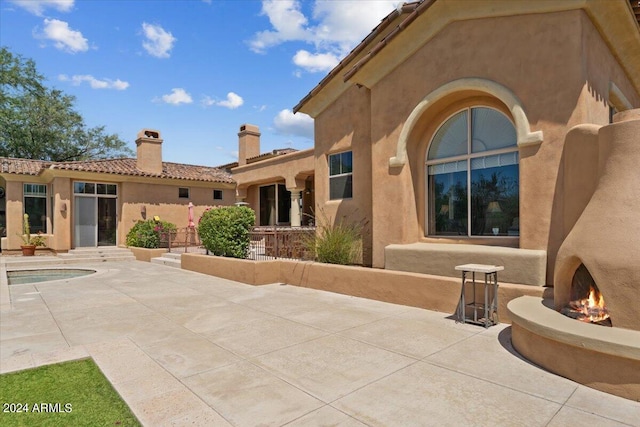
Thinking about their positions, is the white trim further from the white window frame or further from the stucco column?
the white window frame

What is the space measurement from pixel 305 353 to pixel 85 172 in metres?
18.4

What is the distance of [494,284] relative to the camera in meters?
6.66

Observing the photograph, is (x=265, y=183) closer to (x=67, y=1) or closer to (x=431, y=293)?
(x=67, y=1)

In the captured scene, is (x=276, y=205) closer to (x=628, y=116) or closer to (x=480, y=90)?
(x=480, y=90)

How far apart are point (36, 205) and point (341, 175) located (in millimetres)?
18340

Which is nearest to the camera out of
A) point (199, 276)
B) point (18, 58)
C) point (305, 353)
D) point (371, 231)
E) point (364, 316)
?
point (305, 353)

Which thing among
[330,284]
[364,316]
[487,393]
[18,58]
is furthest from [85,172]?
[18,58]

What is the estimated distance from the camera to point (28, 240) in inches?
747

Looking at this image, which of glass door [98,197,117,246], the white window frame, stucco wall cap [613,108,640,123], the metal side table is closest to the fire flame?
the metal side table

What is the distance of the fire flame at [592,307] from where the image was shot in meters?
4.86

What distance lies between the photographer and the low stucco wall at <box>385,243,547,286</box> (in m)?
6.65

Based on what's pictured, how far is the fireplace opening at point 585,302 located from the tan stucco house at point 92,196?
806 inches

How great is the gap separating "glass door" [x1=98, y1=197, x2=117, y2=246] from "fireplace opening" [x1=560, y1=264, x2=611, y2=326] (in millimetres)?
21347

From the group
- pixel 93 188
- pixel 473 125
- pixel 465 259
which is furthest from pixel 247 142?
pixel 465 259
